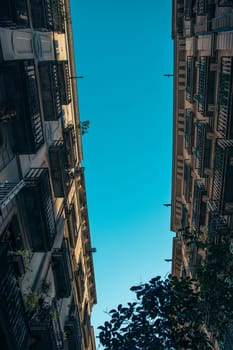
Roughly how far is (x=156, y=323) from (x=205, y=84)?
12203 millimetres

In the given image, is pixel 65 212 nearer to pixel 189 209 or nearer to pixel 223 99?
pixel 189 209

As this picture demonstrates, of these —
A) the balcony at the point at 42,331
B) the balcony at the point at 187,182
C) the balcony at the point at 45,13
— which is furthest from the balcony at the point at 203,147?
the balcony at the point at 42,331

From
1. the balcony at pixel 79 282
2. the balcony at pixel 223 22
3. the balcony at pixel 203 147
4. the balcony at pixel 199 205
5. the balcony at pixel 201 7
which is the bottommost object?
the balcony at pixel 79 282

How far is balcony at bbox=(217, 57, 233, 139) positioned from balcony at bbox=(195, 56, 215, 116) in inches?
63.9

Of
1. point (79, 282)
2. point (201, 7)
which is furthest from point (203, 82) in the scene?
point (79, 282)

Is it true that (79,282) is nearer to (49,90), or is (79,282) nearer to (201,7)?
(49,90)

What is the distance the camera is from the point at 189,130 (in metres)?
22.0

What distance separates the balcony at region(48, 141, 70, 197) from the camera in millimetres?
17266

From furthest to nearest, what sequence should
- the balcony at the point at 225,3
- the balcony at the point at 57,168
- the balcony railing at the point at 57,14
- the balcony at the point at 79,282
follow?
the balcony at the point at 79,282, the balcony at the point at 57,168, the balcony railing at the point at 57,14, the balcony at the point at 225,3

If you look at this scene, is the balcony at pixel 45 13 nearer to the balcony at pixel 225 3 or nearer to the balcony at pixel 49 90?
the balcony at pixel 49 90

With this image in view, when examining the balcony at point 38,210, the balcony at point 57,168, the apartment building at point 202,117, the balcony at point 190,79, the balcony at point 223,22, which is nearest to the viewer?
the balcony at point 38,210

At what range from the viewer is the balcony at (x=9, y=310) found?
8.85 meters

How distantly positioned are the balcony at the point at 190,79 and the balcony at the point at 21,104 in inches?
445

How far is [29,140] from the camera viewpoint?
12406 mm
